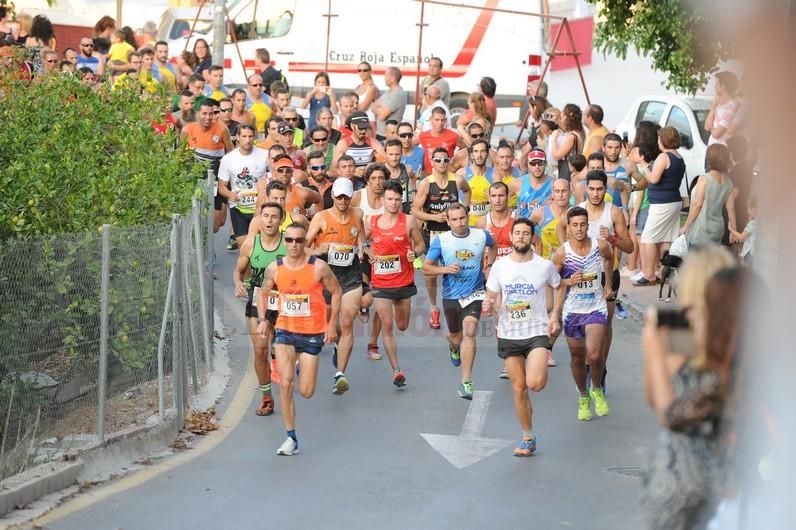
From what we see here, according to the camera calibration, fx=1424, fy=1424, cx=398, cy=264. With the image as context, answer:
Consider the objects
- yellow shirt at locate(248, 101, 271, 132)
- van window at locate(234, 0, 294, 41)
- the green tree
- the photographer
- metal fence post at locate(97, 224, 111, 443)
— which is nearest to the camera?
the photographer

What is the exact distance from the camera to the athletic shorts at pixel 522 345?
36.1 feet

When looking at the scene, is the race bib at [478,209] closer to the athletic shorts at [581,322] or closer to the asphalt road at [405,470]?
the asphalt road at [405,470]

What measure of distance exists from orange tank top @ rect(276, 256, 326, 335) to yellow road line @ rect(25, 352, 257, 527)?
3.44 ft

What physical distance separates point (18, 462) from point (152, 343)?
208 centimetres

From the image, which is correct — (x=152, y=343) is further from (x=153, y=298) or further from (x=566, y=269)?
(x=566, y=269)

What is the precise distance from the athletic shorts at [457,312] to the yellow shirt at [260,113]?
9254mm

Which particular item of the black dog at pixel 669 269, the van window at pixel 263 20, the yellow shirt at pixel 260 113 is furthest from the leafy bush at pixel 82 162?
the van window at pixel 263 20

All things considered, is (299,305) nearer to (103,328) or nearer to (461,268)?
(103,328)

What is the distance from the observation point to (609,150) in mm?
17016

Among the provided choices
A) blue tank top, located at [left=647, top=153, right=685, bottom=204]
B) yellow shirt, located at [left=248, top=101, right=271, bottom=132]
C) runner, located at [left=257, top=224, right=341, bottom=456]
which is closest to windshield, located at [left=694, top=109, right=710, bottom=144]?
blue tank top, located at [left=647, top=153, right=685, bottom=204]

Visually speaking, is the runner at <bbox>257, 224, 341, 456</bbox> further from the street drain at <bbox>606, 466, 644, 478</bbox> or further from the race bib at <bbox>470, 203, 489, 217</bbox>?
the race bib at <bbox>470, 203, 489, 217</bbox>

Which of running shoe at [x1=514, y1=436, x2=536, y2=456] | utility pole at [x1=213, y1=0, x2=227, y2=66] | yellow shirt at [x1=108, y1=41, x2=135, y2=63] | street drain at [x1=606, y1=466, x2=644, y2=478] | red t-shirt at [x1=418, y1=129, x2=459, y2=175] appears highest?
utility pole at [x1=213, y1=0, x2=227, y2=66]

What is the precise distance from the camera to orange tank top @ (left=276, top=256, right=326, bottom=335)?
36.8 feet

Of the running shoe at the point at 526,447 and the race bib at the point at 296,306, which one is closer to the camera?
the running shoe at the point at 526,447
